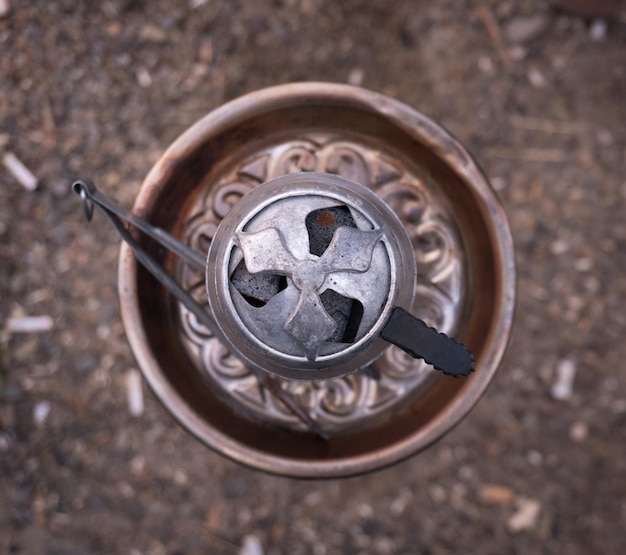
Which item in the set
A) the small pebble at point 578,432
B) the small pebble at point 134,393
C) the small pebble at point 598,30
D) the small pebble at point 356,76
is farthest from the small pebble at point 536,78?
the small pebble at point 134,393

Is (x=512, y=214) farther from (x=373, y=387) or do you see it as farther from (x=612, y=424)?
(x=373, y=387)

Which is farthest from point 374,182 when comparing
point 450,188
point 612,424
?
point 612,424

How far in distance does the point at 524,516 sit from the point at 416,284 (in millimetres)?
694

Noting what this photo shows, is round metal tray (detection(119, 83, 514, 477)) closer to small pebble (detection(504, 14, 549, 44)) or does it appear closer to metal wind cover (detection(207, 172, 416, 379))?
metal wind cover (detection(207, 172, 416, 379))

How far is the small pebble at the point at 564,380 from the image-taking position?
4.05ft

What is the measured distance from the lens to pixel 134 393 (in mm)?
1187

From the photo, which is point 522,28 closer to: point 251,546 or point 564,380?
point 564,380

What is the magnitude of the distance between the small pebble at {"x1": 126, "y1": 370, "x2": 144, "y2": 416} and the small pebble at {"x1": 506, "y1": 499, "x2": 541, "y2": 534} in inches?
28.9

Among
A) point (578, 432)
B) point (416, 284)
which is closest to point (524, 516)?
point (578, 432)

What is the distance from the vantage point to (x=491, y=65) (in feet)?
4.05

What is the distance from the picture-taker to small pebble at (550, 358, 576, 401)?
123cm

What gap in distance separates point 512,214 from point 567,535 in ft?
2.06

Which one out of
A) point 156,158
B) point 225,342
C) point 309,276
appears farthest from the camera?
point 156,158

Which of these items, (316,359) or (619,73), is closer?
(316,359)
